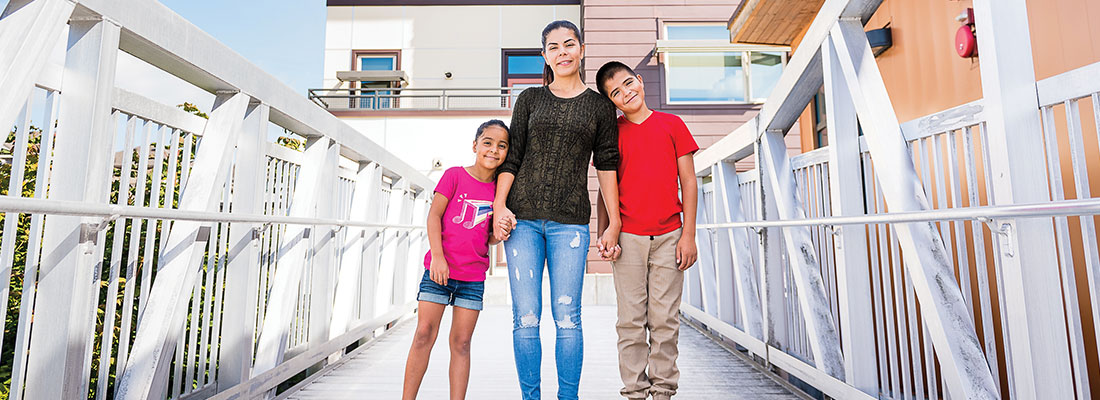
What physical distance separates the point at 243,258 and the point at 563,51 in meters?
1.42

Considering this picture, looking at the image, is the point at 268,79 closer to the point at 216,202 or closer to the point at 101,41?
the point at 216,202

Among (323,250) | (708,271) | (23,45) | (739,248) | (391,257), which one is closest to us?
(23,45)

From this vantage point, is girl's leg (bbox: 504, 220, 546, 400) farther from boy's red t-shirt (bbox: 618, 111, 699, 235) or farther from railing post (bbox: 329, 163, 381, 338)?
railing post (bbox: 329, 163, 381, 338)

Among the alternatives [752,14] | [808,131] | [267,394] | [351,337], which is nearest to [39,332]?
[267,394]

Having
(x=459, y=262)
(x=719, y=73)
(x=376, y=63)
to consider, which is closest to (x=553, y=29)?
(x=459, y=262)

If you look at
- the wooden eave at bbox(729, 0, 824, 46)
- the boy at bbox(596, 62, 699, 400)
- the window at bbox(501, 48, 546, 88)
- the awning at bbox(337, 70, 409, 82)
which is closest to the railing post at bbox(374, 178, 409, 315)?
the boy at bbox(596, 62, 699, 400)

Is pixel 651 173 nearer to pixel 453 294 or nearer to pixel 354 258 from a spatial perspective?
pixel 453 294

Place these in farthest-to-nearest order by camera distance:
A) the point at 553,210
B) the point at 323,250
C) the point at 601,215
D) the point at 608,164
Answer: the point at 323,250 → the point at 601,215 → the point at 608,164 → the point at 553,210

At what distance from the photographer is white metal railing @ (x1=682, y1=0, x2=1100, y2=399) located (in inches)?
49.1

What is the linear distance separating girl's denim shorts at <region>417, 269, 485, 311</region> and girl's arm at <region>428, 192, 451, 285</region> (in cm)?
6

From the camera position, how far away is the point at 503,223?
5.70 feet

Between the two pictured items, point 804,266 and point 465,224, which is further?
point 804,266

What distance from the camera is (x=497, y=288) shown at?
7.21 metres

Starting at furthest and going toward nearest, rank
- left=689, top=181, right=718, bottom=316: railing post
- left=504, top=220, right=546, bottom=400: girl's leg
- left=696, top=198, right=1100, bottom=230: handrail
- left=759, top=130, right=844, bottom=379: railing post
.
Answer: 1. left=689, top=181, right=718, bottom=316: railing post
2. left=759, top=130, right=844, bottom=379: railing post
3. left=504, top=220, right=546, bottom=400: girl's leg
4. left=696, top=198, right=1100, bottom=230: handrail
